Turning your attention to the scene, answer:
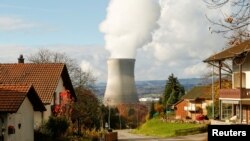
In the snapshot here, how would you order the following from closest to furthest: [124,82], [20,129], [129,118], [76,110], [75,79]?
[20,129]
[76,110]
[75,79]
[124,82]
[129,118]

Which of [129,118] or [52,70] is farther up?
[52,70]

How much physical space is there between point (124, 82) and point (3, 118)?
194 feet

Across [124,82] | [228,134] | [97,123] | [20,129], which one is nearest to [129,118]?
[124,82]

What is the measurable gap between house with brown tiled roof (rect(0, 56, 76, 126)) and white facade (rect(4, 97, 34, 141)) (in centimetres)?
479

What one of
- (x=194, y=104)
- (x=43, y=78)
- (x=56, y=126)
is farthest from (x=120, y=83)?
(x=56, y=126)

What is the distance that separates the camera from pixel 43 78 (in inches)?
1563

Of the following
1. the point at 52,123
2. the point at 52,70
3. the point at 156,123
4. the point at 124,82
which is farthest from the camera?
the point at 124,82

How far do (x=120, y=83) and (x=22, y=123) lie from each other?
57.0m

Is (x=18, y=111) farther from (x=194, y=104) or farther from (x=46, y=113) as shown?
(x=194, y=104)

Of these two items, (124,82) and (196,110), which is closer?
(196,110)

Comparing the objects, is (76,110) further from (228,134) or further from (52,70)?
(228,134)

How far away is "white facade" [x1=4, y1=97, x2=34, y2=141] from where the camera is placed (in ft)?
90.8

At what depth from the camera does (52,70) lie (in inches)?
1592

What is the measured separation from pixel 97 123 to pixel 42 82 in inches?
928
